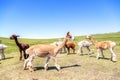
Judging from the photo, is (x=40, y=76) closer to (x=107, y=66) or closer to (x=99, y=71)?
(x=99, y=71)

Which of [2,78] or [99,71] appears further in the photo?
[99,71]

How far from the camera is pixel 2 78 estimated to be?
1563 centimetres

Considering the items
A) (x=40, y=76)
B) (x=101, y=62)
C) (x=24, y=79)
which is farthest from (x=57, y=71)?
(x=101, y=62)

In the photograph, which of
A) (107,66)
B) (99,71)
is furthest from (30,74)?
(107,66)

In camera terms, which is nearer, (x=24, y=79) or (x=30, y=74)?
(x=24, y=79)

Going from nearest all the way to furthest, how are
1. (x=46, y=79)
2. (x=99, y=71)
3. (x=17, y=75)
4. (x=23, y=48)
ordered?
(x=46, y=79), (x=17, y=75), (x=99, y=71), (x=23, y=48)

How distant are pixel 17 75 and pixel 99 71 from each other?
716cm

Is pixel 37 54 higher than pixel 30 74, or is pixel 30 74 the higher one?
pixel 37 54

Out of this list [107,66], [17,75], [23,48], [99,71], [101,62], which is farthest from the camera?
[23,48]

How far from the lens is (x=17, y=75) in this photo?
52.5 ft

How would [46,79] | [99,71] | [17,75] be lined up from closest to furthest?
[46,79], [17,75], [99,71]

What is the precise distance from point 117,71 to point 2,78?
10033 millimetres

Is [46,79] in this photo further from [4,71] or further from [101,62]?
[101,62]

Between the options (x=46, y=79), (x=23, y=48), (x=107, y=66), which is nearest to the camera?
(x=46, y=79)
